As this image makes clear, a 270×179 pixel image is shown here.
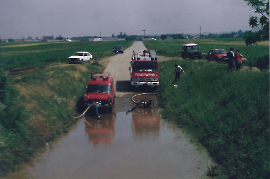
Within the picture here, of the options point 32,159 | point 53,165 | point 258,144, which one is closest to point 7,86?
point 32,159

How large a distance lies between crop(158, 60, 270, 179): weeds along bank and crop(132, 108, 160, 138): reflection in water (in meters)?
0.86

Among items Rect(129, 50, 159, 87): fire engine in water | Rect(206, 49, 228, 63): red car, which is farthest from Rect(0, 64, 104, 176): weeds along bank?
Rect(206, 49, 228, 63): red car

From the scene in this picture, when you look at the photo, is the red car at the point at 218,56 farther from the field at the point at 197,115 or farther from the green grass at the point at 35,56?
the green grass at the point at 35,56

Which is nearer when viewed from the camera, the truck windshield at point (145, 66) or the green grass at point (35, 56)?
the truck windshield at point (145, 66)

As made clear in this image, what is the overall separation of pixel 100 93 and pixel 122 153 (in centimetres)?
696

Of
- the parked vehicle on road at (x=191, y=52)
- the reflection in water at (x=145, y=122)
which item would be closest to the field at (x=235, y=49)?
the parked vehicle on road at (x=191, y=52)

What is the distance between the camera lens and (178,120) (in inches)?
636

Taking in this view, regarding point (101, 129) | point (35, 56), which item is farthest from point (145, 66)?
point (35, 56)

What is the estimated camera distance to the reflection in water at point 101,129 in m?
13.4

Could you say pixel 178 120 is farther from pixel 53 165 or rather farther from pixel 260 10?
pixel 260 10

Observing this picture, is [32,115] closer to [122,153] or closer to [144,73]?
[122,153]

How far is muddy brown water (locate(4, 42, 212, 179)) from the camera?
32.1ft

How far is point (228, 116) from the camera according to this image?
1387cm

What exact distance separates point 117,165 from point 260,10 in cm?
2429
